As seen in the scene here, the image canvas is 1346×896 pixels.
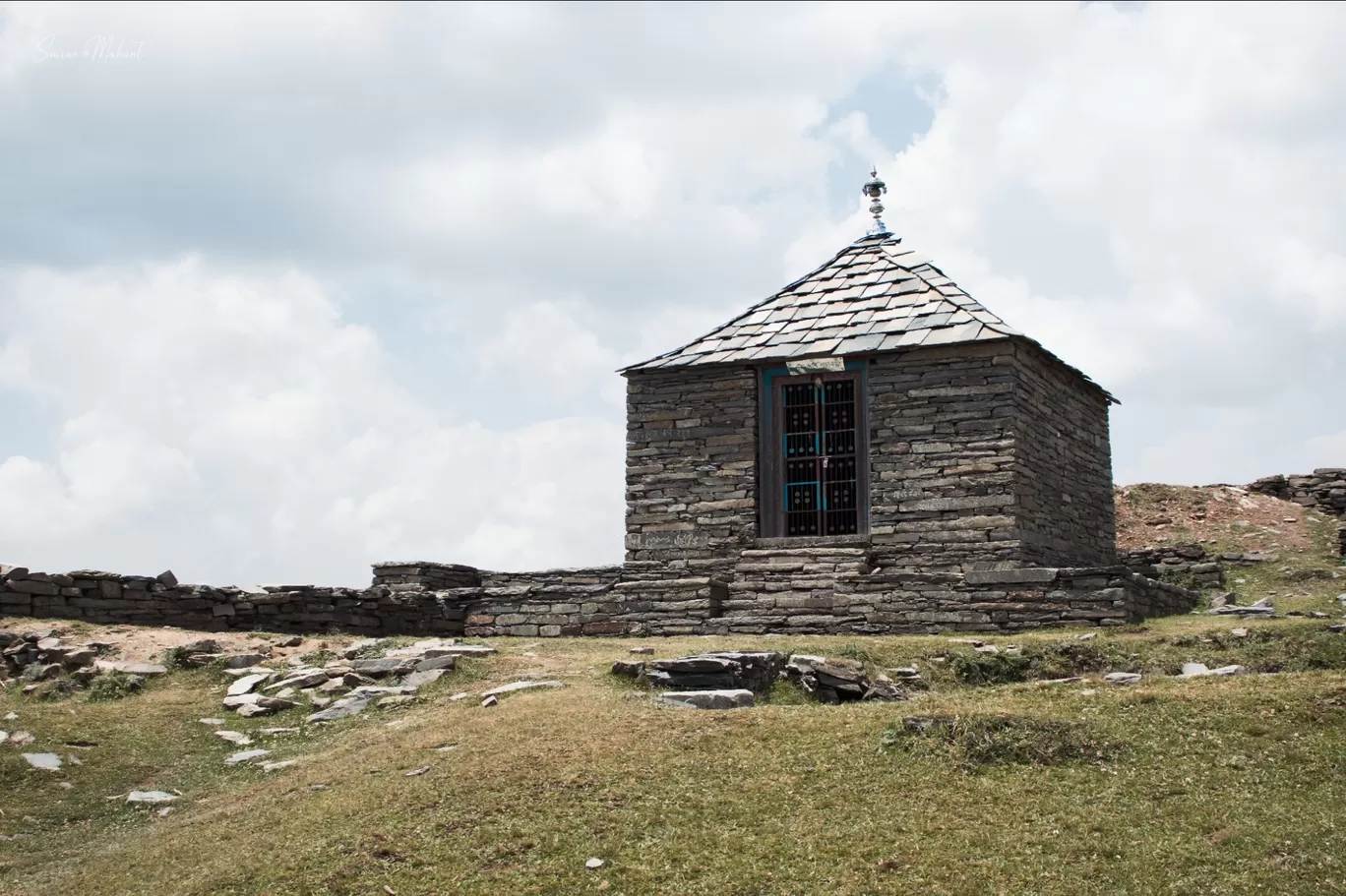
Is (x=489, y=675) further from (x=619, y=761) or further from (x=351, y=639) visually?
(x=619, y=761)

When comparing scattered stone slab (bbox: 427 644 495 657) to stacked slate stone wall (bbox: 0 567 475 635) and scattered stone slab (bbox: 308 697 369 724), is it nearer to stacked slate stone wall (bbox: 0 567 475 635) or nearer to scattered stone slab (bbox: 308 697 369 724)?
scattered stone slab (bbox: 308 697 369 724)

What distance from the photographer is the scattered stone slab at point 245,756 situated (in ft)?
39.9

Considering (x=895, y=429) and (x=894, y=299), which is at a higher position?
(x=894, y=299)

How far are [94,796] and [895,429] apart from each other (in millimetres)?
11316

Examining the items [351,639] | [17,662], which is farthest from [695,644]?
[17,662]

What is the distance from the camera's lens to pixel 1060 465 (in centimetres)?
2002

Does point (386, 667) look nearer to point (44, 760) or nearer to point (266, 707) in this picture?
point (266, 707)

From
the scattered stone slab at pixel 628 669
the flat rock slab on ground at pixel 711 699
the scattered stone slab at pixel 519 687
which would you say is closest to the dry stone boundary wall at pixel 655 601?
the scattered stone slab at pixel 628 669

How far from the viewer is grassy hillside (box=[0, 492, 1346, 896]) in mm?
8273

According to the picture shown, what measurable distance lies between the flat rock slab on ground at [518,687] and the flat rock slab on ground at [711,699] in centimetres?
161

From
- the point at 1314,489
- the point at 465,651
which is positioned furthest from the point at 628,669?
the point at 1314,489

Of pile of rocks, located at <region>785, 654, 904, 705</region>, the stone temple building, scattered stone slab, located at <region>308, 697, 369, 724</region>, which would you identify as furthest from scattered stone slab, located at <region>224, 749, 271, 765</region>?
the stone temple building

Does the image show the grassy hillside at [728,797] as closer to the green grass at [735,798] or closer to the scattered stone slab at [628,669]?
the green grass at [735,798]

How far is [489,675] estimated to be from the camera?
553 inches
